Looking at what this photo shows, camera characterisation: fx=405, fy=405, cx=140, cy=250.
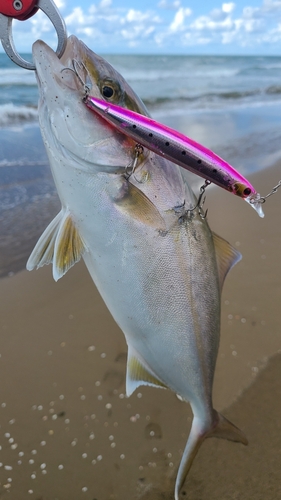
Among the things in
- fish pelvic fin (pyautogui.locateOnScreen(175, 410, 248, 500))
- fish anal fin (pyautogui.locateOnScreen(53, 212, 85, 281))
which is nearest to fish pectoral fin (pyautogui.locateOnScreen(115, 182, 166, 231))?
fish anal fin (pyautogui.locateOnScreen(53, 212, 85, 281))

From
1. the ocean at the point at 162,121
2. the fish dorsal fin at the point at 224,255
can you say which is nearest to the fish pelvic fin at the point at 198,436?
the fish dorsal fin at the point at 224,255

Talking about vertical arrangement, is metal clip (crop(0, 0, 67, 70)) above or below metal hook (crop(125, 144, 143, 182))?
above

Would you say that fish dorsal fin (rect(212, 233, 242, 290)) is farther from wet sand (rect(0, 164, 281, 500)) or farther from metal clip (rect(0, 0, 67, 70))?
wet sand (rect(0, 164, 281, 500))

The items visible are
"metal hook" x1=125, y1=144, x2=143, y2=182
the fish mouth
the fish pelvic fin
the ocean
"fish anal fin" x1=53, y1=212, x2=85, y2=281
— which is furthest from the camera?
the ocean

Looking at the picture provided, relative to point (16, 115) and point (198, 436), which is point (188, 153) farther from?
point (16, 115)

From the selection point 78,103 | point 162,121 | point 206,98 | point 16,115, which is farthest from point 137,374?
point 206,98

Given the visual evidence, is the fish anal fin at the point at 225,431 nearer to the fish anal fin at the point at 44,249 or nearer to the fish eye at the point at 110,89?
the fish anal fin at the point at 44,249

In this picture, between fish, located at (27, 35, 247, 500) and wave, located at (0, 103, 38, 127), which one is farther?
wave, located at (0, 103, 38, 127)
